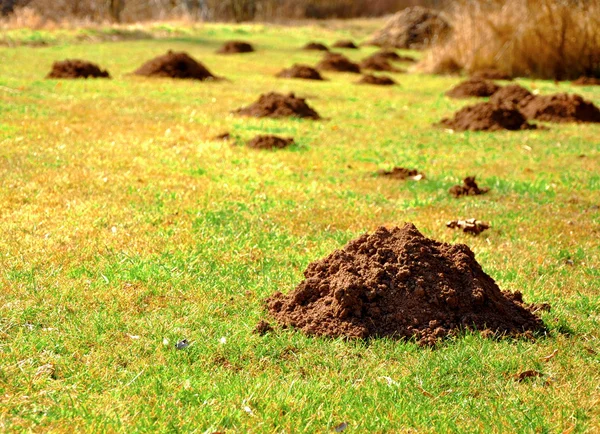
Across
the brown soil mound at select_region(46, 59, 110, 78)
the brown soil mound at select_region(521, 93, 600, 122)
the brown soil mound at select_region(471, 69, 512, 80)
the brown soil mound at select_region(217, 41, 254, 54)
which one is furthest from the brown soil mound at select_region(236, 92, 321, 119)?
the brown soil mound at select_region(217, 41, 254, 54)

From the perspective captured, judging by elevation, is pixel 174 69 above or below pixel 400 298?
below

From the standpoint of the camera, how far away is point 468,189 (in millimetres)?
8664

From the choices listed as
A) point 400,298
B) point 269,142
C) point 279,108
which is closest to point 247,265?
point 400,298

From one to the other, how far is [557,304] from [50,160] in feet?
19.0

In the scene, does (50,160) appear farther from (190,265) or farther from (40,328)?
(40,328)

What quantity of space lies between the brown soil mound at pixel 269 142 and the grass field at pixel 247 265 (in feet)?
0.80

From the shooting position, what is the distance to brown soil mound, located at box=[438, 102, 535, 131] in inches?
507

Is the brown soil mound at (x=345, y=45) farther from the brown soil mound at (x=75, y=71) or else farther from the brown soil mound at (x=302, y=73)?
the brown soil mound at (x=75, y=71)

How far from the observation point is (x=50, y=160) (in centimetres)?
887

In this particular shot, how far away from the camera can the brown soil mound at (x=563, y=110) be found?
45.1 ft

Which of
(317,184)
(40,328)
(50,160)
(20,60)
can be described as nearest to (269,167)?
(317,184)

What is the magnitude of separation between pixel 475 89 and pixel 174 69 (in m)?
6.69

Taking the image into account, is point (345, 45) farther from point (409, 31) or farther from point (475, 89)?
point (475, 89)

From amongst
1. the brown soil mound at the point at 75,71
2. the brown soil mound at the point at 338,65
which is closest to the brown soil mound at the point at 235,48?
the brown soil mound at the point at 338,65
